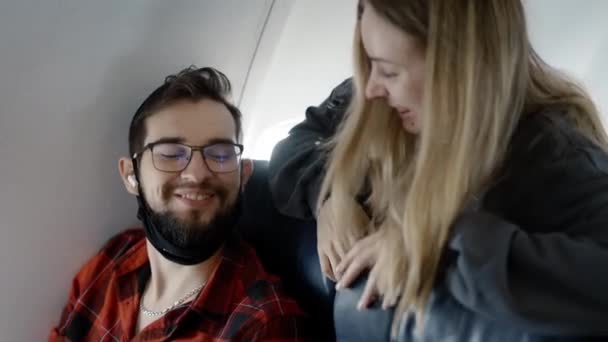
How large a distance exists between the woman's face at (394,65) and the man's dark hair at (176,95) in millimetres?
452

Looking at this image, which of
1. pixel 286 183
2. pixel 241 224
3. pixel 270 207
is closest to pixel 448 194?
pixel 286 183

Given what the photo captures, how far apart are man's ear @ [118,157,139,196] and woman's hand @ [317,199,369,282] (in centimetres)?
47

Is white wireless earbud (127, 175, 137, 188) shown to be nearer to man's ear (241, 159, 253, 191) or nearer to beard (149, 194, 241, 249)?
beard (149, 194, 241, 249)

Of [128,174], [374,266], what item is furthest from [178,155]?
[374,266]

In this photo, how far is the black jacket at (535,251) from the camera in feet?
2.15

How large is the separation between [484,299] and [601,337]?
0.46 feet

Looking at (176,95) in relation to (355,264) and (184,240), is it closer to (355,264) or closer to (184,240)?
(184,240)

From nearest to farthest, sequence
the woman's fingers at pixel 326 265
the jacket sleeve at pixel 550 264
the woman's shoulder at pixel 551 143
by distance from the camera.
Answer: the jacket sleeve at pixel 550 264 < the woman's shoulder at pixel 551 143 < the woman's fingers at pixel 326 265

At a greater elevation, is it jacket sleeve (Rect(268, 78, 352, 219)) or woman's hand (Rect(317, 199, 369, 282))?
jacket sleeve (Rect(268, 78, 352, 219))

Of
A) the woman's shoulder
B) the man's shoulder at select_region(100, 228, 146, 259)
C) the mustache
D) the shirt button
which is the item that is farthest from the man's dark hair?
the woman's shoulder

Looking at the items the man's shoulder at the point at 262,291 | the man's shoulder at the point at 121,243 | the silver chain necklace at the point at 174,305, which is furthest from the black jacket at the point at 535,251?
the man's shoulder at the point at 121,243

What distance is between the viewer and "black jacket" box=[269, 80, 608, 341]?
656mm

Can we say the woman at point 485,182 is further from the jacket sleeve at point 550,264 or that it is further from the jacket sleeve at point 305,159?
the jacket sleeve at point 305,159

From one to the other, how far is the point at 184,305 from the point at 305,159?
39 centimetres
